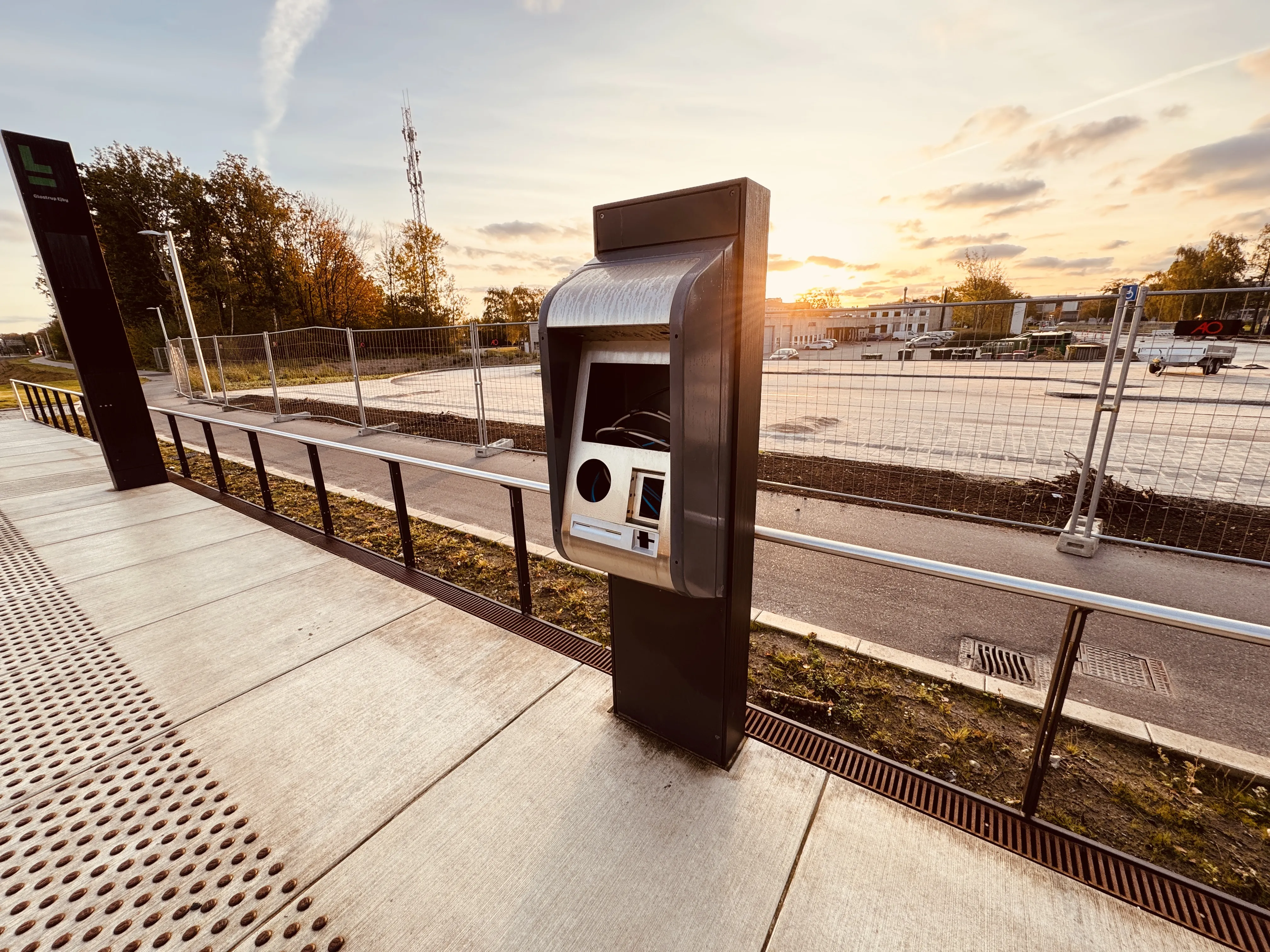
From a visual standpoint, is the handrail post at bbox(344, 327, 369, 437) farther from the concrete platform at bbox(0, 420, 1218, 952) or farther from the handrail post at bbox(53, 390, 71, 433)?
the concrete platform at bbox(0, 420, 1218, 952)

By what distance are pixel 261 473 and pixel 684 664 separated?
4.32 meters

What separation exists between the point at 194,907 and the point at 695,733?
64.2 inches

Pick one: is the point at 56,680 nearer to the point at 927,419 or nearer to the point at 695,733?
the point at 695,733

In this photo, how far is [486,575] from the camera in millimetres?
3855

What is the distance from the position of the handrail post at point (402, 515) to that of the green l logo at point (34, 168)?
461 centimetres

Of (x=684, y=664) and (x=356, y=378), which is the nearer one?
(x=684, y=664)

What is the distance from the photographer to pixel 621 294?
5.05ft

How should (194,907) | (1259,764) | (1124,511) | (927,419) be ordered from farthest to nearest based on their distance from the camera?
(927,419) → (1124,511) → (1259,764) → (194,907)

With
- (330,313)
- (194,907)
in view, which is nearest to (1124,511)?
(194,907)

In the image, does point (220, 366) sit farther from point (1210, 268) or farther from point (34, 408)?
point (1210, 268)

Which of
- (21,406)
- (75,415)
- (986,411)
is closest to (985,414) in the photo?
(986,411)

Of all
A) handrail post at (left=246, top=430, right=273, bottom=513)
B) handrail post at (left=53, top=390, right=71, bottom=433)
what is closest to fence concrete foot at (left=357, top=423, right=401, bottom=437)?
handrail post at (left=53, top=390, right=71, bottom=433)

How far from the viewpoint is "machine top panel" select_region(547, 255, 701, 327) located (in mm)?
1452

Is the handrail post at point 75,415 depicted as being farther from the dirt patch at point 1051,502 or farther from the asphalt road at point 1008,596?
the dirt patch at point 1051,502
